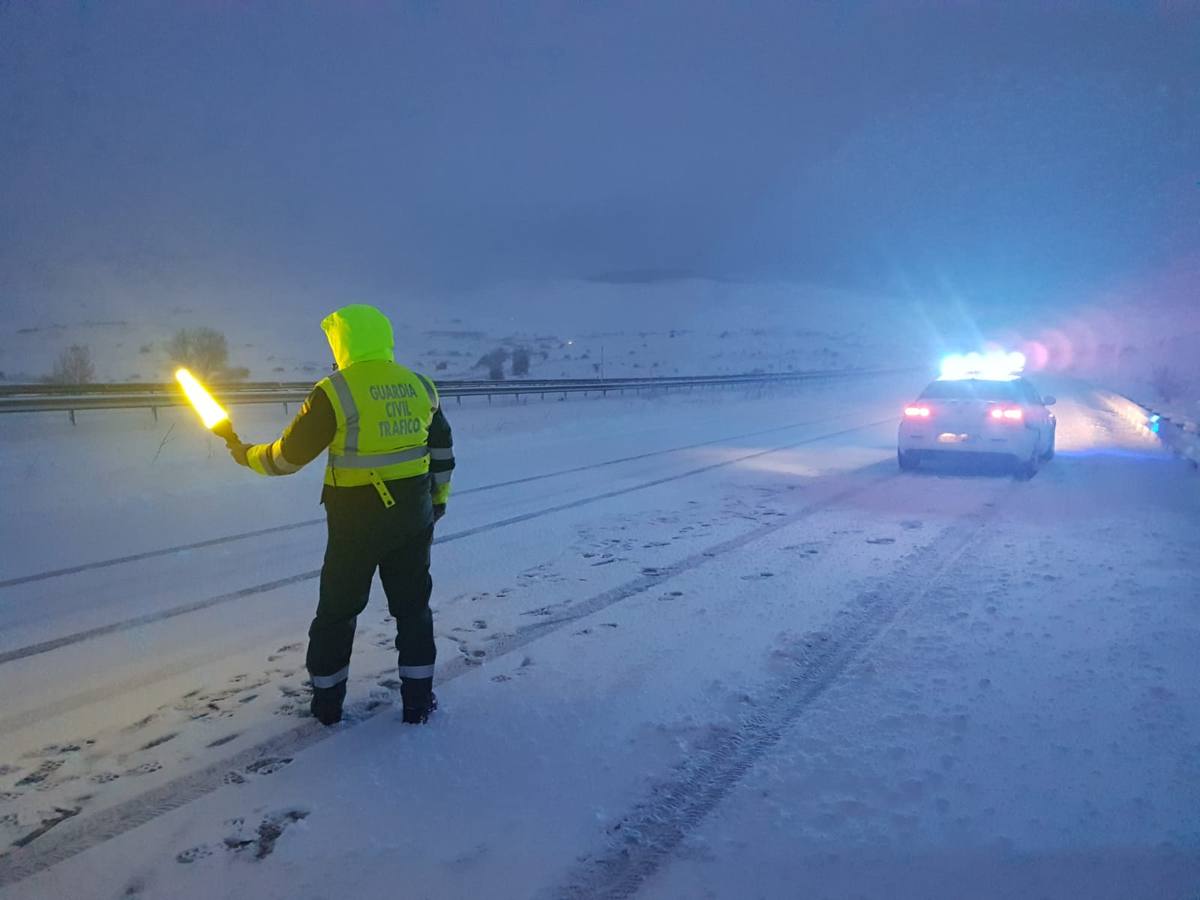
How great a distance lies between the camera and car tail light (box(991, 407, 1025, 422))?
40.2 feet

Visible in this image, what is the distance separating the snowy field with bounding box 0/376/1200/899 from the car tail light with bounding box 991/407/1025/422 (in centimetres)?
302

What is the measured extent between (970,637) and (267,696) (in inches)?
171

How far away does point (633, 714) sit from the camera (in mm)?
4367

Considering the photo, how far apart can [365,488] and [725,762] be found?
7.10 ft

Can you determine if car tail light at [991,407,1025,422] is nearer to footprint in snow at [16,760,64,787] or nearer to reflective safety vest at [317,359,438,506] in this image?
reflective safety vest at [317,359,438,506]

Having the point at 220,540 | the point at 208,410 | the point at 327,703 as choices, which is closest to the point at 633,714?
the point at 327,703

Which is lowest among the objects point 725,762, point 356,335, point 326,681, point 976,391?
point 725,762

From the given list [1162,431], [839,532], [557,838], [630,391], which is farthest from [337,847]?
[630,391]


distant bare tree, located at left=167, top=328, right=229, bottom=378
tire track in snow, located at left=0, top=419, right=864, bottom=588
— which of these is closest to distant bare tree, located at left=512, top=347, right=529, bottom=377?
distant bare tree, located at left=167, top=328, right=229, bottom=378

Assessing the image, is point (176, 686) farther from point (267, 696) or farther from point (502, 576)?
point (502, 576)

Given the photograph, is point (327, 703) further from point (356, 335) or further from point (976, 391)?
point (976, 391)

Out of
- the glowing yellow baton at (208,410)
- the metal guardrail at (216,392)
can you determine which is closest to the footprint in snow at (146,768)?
the glowing yellow baton at (208,410)

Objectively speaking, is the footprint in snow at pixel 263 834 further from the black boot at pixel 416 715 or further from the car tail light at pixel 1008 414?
the car tail light at pixel 1008 414

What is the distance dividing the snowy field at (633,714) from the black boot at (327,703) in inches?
5.1
